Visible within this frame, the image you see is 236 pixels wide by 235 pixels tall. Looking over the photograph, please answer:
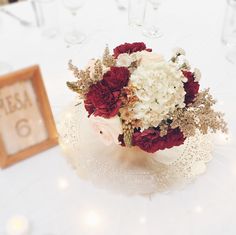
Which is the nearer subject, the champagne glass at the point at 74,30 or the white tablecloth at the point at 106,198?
the white tablecloth at the point at 106,198

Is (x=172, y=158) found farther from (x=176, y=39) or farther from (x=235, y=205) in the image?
(x=176, y=39)

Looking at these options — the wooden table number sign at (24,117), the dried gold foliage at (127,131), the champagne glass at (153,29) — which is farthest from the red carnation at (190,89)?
the champagne glass at (153,29)

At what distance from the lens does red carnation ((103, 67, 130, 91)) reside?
105 cm

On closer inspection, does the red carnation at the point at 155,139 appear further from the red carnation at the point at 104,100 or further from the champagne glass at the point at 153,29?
the champagne glass at the point at 153,29

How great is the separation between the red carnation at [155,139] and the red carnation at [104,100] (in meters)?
0.10

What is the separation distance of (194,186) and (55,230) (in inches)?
16.1

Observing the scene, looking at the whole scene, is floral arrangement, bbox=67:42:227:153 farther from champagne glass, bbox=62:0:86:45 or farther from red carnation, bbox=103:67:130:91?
champagne glass, bbox=62:0:86:45

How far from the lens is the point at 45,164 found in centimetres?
124

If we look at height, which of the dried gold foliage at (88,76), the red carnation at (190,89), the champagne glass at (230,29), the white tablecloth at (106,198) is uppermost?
the dried gold foliage at (88,76)

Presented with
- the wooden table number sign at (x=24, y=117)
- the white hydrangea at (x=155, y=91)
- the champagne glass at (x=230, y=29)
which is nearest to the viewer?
the white hydrangea at (x=155, y=91)

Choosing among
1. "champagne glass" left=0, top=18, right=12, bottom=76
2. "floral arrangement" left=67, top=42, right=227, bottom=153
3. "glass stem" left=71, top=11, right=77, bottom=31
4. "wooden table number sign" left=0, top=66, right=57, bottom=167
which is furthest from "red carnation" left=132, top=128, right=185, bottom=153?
"glass stem" left=71, top=11, right=77, bottom=31

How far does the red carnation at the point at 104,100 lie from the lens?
104 centimetres

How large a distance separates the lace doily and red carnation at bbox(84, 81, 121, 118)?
0.21 meters

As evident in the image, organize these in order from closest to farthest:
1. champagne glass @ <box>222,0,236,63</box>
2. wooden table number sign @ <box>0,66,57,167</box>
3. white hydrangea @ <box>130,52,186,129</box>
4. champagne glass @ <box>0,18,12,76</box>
Answer: white hydrangea @ <box>130,52,186,129</box>, wooden table number sign @ <box>0,66,57,167</box>, champagne glass @ <box>0,18,12,76</box>, champagne glass @ <box>222,0,236,63</box>
